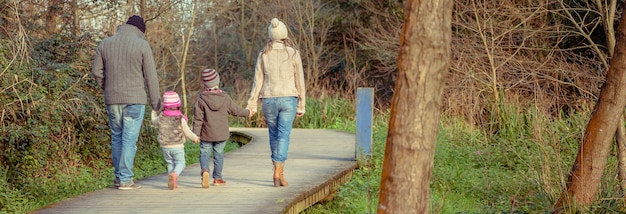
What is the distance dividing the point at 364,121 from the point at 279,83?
3.24m

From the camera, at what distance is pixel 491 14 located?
1911 cm

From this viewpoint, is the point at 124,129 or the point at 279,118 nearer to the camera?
the point at 124,129

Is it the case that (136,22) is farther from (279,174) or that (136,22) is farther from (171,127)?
(279,174)

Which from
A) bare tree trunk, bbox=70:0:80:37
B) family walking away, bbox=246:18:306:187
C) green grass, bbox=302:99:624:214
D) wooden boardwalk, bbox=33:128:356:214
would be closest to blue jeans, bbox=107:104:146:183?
wooden boardwalk, bbox=33:128:356:214

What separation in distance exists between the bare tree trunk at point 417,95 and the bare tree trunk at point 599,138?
9.53 feet

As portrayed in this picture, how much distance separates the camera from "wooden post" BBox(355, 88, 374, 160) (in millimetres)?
11195

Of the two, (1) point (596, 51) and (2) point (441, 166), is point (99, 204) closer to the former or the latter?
(2) point (441, 166)

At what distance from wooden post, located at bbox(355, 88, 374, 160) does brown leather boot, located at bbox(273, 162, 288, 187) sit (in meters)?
2.63

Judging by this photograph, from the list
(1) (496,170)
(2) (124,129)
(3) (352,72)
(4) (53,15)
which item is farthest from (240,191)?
(3) (352,72)

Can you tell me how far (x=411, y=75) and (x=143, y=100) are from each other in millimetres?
4029

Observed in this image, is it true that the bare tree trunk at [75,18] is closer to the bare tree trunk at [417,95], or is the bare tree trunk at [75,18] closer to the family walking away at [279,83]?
the family walking away at [279,83]

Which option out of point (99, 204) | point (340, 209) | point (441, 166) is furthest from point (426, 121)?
point (441, 166)

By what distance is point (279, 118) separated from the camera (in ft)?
27.6

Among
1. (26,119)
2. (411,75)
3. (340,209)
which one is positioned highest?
(411,75)
